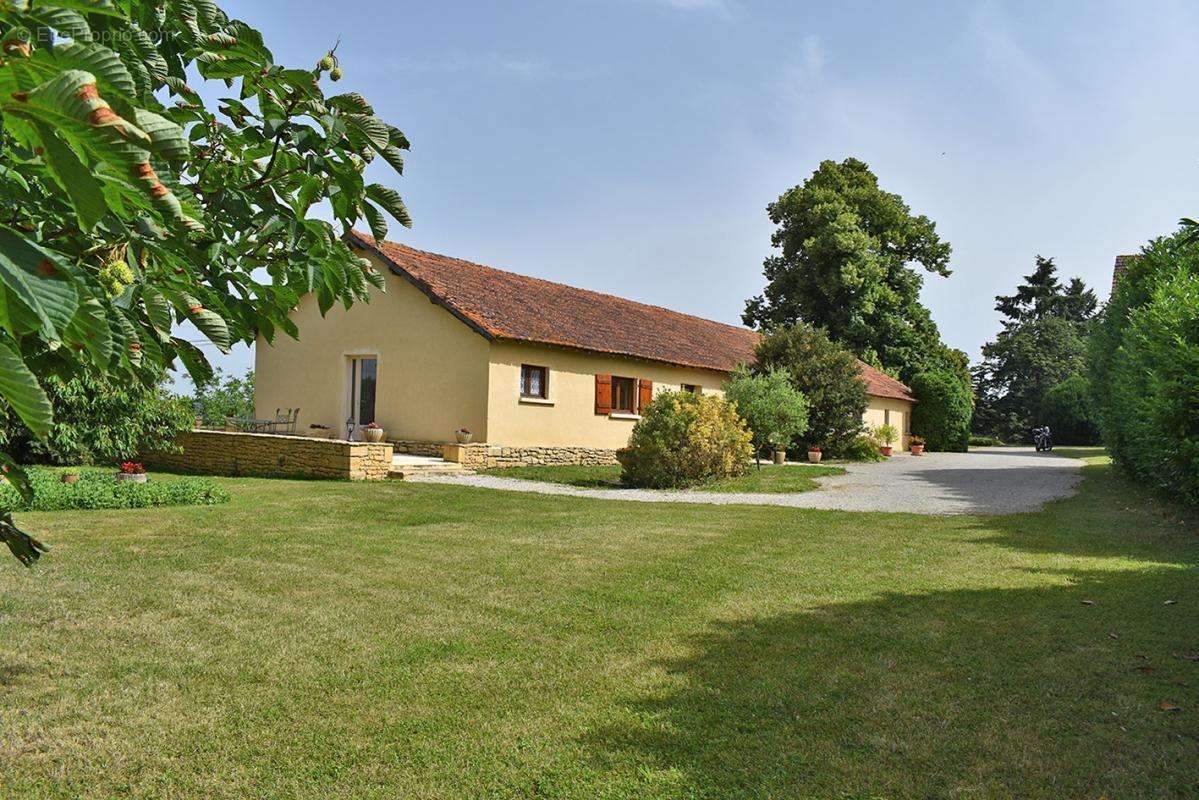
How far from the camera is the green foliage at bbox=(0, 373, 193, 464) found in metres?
13.8

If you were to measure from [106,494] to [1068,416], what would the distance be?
48864 mm

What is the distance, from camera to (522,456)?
Result: 748 inches

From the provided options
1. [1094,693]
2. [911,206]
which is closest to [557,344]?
[1094,693]

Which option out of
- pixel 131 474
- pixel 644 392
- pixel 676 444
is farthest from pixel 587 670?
pixel 644 392

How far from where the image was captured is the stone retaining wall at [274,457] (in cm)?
1492

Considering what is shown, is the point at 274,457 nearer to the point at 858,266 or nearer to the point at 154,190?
the point at 154,190

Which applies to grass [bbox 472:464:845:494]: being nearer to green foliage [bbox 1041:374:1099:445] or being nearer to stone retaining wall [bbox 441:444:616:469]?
stone retaining wall [bbox 441:444:616:469]

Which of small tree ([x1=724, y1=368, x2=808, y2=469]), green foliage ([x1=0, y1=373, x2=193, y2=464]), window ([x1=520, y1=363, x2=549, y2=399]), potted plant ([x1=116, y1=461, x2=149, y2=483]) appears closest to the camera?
potted plant ([x1=116, y1=461, x2=149, y2=483])

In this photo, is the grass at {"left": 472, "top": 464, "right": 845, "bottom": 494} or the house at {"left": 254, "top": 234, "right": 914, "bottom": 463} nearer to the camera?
the grass at {"left": 472, "top": 464, "right": 845, "bottom": 494}

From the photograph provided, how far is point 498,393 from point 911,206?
104 ft

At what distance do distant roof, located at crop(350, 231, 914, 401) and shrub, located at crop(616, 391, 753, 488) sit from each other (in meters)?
4.47

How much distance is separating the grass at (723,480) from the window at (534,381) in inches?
84.3

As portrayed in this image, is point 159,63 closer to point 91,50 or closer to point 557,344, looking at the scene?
point 91,50

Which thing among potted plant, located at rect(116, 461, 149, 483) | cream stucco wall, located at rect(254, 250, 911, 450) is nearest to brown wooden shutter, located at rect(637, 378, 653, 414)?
cream stucco wall, located at rect(254, 250, 911, 450)
